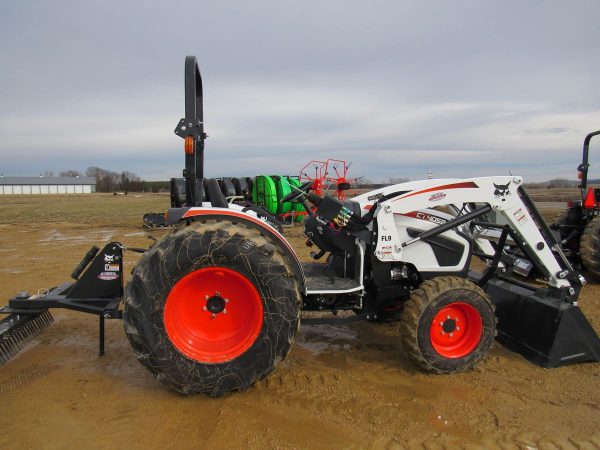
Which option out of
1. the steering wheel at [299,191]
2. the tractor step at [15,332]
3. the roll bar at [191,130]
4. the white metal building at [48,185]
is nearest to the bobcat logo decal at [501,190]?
the steering wheel at [299,191]

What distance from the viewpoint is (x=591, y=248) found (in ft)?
20.3

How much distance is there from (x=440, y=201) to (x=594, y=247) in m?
4.10

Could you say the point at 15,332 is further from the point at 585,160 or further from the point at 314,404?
the point at 585,160

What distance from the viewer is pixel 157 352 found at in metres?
2.87

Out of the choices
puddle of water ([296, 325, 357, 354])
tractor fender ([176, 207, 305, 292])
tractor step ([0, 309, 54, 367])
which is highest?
tractor fender ([176, 207, 305, 292])

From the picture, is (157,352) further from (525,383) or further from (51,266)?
(51,266)

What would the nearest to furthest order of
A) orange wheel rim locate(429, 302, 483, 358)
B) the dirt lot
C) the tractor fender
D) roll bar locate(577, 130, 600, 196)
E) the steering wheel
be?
the dirt lot → the tractor fender → orange wheel rim locate(429, 302, 483, 358) → the steering wheel → roll bar locate(577, 130, 600, 196)

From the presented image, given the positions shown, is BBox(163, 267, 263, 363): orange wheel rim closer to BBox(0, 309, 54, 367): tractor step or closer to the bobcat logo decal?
BBox(0, 309, 54, 367): tractor step

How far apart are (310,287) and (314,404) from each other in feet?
3.06

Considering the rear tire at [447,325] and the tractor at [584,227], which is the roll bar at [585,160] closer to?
the tractor at [584,227]

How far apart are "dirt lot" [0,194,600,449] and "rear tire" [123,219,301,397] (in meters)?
0.26

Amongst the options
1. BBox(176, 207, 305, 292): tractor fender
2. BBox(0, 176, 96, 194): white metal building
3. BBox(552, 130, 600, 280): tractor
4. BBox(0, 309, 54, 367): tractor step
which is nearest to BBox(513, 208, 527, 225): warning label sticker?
BBox(176, 207, 305, 292): tractor fender

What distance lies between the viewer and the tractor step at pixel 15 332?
130 inches

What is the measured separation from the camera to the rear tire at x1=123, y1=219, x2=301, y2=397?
9.37 ft
